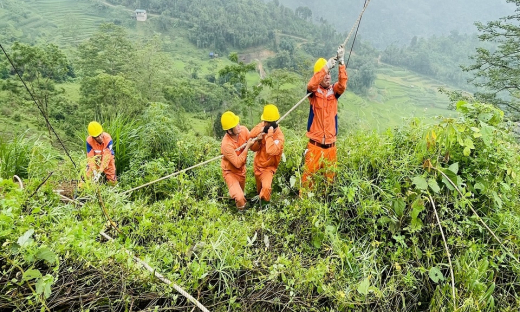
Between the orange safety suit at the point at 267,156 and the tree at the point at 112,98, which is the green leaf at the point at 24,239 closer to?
the orange safety suit at the point at 267,156

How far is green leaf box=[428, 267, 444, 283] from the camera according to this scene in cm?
260

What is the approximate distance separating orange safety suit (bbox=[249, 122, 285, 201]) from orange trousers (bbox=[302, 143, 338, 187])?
0.42m

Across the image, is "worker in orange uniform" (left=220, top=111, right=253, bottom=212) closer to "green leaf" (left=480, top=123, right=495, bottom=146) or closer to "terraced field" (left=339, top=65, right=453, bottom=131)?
"green leaf" (left=480, top=123, right=495, bottom=146)

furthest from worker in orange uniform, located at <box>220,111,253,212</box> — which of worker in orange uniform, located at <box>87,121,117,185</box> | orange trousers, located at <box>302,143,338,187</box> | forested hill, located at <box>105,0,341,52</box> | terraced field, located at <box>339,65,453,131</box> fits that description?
forested hill, located at <box>105,0,341,52</box>

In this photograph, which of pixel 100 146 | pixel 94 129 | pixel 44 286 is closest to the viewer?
pixel 44 286

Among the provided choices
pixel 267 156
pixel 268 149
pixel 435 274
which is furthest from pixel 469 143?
pixel 267 156

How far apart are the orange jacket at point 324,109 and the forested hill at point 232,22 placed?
242 ft

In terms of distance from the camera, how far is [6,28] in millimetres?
54156

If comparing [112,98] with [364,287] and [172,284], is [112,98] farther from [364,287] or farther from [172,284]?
[364,287]

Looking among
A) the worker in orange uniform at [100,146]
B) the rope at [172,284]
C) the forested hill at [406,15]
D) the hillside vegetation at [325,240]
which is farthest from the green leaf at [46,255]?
the forested hill at [406,15]

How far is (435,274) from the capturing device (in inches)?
104

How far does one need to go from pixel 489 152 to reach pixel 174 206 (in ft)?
10.6

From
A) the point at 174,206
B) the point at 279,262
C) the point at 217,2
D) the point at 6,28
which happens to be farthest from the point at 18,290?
the point at 217,2

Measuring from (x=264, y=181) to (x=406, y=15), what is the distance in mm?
198274
